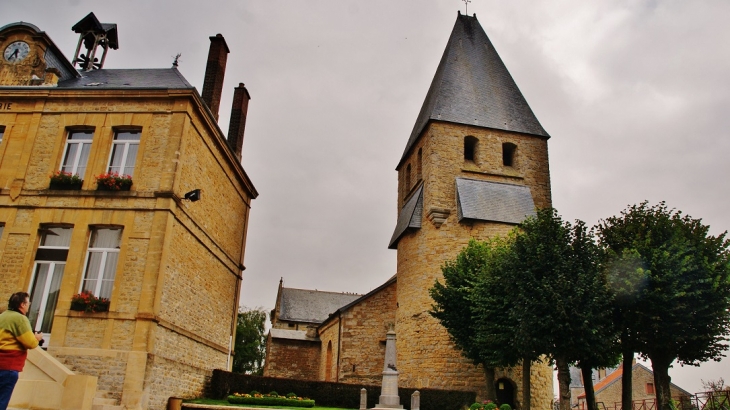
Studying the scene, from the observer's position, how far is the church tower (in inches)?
786

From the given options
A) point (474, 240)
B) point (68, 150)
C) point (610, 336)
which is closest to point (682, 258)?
point (610, 336)

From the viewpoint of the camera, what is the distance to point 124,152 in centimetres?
1414

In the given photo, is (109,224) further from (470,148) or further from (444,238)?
(470,148)

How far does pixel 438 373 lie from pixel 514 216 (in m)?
6.91

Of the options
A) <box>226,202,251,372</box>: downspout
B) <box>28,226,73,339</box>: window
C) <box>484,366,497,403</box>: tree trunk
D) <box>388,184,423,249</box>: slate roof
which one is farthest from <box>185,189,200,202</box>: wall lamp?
<box>484,366,497,403</box>: tree trunk

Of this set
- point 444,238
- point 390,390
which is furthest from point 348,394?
point 444,238

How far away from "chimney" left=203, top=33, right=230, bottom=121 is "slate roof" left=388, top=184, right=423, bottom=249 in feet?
29.7

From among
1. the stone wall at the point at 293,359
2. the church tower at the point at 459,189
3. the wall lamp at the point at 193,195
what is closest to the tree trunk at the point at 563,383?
the church tower at the point at 459,189

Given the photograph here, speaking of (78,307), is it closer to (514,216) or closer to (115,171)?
(115,171)

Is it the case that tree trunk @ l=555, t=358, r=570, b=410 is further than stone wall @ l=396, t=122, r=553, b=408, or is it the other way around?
stone wall @ l=396, t=122, r=553, b=408

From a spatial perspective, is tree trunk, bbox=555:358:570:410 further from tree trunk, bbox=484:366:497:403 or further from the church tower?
the church tower

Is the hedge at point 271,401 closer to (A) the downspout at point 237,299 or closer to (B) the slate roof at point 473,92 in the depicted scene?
(A) the downspout at point 237,299

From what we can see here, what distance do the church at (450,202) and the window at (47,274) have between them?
41.4 ft

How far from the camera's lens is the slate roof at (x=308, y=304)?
46.3m
